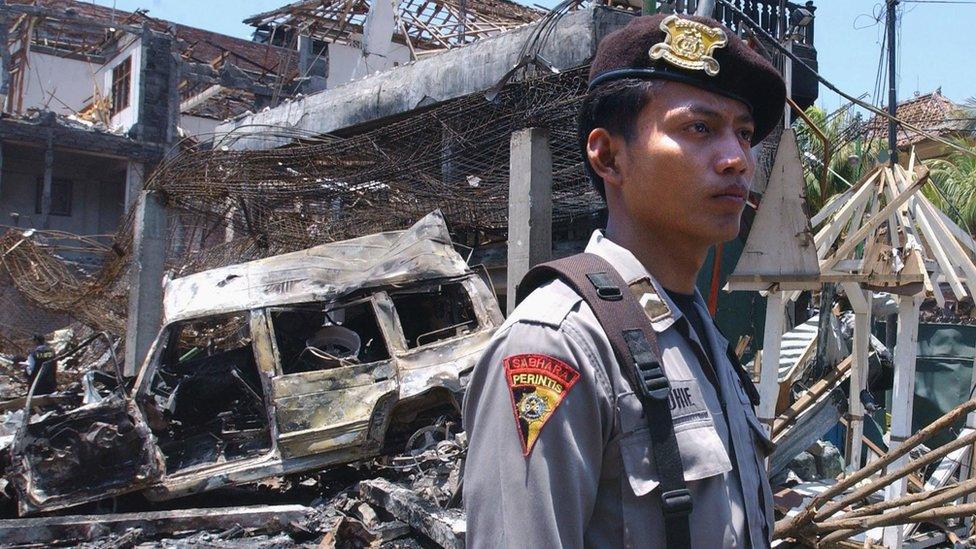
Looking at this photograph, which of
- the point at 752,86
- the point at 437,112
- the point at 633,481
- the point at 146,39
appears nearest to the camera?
the point at 633,481

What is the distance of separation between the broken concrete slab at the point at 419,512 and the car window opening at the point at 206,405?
1.38 meters

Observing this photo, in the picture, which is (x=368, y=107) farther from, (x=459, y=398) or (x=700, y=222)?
(x=700, y=222)

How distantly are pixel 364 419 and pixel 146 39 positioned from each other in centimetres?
1862

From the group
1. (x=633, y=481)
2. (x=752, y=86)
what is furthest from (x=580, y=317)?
(x=752, y=86)

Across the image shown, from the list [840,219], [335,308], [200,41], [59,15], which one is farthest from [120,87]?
[840,219]

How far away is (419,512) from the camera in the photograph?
5.53 m

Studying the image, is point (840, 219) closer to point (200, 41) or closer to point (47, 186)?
point (47, 186)

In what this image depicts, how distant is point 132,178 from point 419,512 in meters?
19.6

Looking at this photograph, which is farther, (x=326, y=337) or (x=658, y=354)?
(x=326, y=337)

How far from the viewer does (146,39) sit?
2219cm

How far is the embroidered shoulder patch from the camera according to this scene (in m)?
1.10

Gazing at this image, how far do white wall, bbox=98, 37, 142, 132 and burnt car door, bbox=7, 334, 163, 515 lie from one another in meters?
17.6

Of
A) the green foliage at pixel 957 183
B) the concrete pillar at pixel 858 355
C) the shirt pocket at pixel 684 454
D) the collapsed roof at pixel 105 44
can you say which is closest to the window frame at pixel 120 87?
the collapsed roof at pixel 105 44

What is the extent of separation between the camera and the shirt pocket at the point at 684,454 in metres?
1.14
